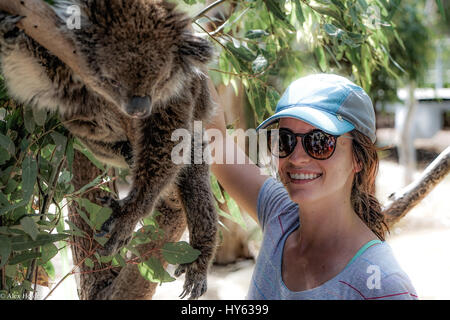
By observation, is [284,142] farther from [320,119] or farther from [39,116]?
[39,116]

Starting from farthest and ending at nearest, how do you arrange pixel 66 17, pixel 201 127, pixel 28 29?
1. pixel 201 127
2. pixel 66 17
3. pixel 28 29

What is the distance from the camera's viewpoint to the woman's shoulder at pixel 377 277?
1086mm

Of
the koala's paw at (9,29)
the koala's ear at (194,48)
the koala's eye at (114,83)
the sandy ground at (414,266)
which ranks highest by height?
the koala's ear at (194,48)

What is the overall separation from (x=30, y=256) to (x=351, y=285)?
2.55ft

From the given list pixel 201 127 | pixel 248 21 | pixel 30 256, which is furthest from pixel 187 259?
pixel 248 21

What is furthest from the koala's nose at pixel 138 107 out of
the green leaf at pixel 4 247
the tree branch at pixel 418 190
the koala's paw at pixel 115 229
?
the tree branch at pixel 418 190

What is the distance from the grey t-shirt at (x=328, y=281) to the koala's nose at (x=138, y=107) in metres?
0.55

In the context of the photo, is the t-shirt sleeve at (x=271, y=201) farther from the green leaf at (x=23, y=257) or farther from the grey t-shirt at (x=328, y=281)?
the green leaf at (x=23, y=257)

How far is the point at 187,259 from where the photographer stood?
1330mm

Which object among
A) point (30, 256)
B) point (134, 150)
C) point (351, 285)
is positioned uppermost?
point (134, 150)

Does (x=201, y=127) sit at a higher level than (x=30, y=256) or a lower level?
higher

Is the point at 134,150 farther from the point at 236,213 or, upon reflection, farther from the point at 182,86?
the point at 236,213

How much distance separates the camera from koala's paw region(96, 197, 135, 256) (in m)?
1.34

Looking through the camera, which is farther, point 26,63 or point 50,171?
point 50,171
